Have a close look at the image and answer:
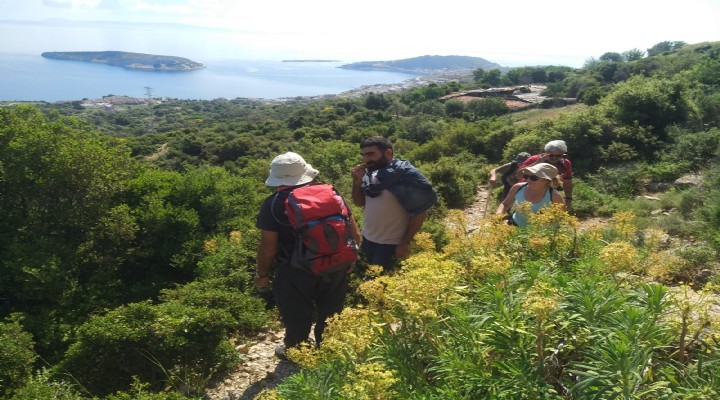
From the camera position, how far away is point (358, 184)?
12.5 feet

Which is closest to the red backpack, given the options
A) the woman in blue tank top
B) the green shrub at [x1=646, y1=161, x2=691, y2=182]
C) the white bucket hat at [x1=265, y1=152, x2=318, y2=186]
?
the white bucket hat at [x1=265, y1=152, x2=318, y2=186]

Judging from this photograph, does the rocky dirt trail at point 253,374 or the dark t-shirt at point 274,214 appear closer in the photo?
the dark t-shirt at point 274,214

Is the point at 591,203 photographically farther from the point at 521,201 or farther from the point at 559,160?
the point at 521,201

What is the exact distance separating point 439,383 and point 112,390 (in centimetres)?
316

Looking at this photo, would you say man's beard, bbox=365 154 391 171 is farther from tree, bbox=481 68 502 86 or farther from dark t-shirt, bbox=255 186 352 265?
tree, bbox=481 68 502 86

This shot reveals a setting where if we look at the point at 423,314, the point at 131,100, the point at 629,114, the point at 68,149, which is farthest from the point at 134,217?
the point at 131,100

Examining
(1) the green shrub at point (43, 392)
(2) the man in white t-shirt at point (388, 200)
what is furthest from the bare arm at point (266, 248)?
(1) the green shrub at point (43, 392)

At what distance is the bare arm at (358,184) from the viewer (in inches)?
148

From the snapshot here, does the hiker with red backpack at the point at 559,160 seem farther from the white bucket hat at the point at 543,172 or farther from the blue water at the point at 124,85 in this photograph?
the blue water at the point at 124,85

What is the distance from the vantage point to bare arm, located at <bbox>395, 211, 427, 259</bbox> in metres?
3.58

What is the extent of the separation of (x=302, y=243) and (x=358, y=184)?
0.96 meters

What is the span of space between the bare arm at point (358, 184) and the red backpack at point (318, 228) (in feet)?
2.04

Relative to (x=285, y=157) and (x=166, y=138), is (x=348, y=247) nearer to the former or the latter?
(x=285, y=157)

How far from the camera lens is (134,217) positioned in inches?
268
